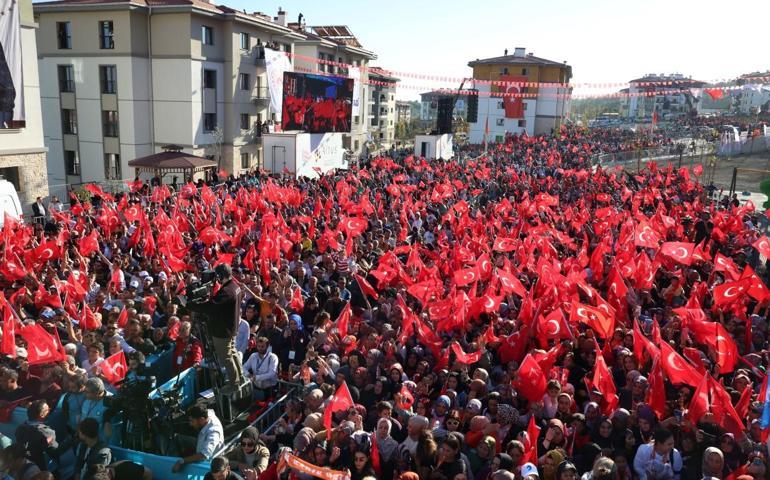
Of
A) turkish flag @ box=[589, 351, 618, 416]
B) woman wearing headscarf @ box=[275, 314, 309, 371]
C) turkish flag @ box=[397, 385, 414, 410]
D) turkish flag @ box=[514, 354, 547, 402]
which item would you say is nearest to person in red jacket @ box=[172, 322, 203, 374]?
woman wearing headscarf @ box=[275, 314, 309, 371]

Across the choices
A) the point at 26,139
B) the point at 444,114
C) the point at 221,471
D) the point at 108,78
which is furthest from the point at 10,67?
the point at 444,114

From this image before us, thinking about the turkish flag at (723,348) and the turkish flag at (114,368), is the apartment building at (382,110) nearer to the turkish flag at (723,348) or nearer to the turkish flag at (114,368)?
the turkish flag at (723,348)

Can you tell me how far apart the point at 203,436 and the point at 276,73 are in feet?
103

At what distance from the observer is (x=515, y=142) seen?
51.4 metres

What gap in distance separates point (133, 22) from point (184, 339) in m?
27.9

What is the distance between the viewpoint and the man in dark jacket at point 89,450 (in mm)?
5590

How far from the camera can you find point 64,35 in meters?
33.1

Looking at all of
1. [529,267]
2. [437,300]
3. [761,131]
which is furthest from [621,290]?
[761,131]

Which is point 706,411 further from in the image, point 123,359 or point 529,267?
point 123,359

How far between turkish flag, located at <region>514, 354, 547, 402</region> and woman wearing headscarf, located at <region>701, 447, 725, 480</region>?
184cm

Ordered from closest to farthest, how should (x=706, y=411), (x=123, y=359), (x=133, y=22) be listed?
(x=706, y=411)
(x=123, y=359)
(x=133, y=22)

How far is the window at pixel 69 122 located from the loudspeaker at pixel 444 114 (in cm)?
2196

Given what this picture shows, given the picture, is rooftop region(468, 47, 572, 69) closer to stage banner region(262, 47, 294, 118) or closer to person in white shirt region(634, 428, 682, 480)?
stage banner region(262, 47, 294, 118)

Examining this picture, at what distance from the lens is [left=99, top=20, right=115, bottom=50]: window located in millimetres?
31906
